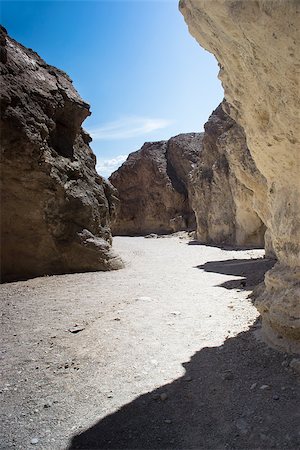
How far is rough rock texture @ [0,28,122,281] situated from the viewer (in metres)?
7.16

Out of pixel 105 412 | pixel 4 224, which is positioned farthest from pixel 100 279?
pixel 105 412

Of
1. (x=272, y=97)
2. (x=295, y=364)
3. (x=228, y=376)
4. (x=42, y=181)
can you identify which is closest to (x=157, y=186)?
(x=42, y=181)

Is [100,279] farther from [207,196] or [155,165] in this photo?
[155,165]

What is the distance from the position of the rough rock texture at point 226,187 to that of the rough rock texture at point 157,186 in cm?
868

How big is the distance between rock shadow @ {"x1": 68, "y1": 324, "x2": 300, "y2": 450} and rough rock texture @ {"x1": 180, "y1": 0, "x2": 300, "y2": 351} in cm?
44

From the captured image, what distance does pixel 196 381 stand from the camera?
109 inches

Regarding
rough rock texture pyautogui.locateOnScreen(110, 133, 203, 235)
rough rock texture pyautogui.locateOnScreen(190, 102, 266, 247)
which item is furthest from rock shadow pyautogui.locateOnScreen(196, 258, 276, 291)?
rough rock texture pyautogui.locateOnScreen(110, 133, 203, 235)

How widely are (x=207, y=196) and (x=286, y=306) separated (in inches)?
615

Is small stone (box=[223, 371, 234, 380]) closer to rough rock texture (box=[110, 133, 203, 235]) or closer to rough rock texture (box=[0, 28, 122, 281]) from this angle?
rough rock texture (box=[0, 28, 122, 281])

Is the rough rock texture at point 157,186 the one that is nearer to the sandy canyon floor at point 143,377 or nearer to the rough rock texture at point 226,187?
the rough rock texture at point 226,187

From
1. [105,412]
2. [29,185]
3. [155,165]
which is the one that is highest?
[155,165]

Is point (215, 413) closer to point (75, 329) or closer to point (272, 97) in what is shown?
point (75, 329)

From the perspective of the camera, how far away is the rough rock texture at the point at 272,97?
2.49 metres

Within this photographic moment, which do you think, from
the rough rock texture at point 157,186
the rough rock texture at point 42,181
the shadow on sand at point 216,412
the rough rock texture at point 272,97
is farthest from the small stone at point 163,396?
the rough rock texture at point 157,186
